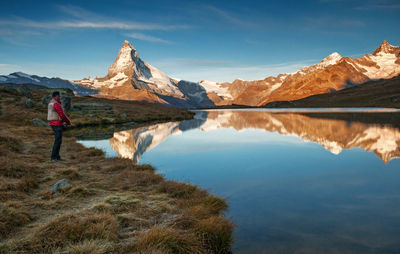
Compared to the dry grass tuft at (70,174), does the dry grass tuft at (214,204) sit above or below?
above

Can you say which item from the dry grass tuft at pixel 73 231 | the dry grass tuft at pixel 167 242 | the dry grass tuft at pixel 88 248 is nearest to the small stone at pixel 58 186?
the dry grass tuft at pixel 73 231

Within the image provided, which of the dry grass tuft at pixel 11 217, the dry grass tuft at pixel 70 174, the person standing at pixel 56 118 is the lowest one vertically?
the dry grass tuft at pixel 70 174

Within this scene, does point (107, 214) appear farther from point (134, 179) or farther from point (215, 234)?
point (134, 179)

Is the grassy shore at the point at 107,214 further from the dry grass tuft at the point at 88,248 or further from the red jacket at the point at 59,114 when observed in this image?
the red jacket at the point at 59,114

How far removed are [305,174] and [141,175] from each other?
782cm

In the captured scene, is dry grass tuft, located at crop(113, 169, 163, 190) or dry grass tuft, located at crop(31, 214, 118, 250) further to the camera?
dry grass tuft, located at crop(113, 169, 163, 190)

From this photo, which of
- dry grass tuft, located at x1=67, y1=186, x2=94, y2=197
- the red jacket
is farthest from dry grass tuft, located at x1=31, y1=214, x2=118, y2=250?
the red jacket

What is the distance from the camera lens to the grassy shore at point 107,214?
5656mm

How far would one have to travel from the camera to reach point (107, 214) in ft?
23.0

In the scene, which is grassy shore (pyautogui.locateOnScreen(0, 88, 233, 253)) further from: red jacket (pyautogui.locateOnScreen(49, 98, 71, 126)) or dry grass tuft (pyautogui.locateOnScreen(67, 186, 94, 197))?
red jacket (pyautogui.locateOnScreen(49, 98, 71, 126))

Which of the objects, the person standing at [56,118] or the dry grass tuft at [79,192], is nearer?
the dry grass tuft at [79,192]

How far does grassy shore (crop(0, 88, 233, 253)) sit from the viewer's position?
5.66 m

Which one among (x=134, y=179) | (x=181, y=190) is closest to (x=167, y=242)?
(x=181, y=190)

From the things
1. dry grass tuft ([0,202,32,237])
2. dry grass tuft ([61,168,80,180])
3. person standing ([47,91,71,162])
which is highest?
person standing ([47,91,71,162])
